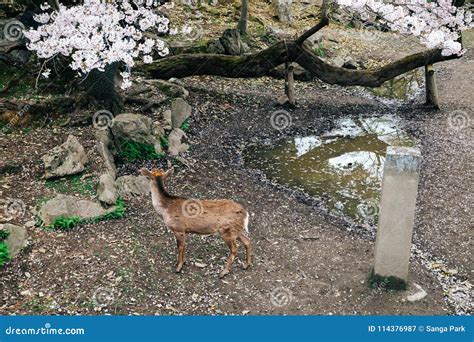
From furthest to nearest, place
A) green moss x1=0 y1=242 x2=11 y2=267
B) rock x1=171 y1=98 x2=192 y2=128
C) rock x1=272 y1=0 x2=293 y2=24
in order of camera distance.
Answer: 1. rock x1=272 y1=0 x2=293 y2=24
2. rock x1=171 y1=98 x2=192 y2=128
3. green moss x1=0 y1=242 x2=11 y2=267

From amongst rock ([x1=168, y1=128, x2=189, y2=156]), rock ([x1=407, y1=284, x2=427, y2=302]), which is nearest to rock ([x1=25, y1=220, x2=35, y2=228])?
rock ([x1=168, y1=128, x2=189, y2=156])

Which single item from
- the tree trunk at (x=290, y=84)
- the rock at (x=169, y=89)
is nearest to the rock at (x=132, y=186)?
the rock at (x=169, y=89)

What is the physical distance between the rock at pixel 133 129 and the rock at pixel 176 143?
15.9 inches

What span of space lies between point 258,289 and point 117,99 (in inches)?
247

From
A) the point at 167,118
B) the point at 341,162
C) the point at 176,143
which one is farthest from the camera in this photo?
the point at 341,162

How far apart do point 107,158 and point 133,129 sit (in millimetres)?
975

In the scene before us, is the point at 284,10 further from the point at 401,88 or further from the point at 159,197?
the point at 159,197

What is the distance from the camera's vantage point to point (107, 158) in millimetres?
9664

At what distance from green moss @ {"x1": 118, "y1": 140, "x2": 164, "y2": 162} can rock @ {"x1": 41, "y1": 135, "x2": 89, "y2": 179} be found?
3.25 ft

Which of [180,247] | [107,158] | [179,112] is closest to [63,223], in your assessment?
[180,247]

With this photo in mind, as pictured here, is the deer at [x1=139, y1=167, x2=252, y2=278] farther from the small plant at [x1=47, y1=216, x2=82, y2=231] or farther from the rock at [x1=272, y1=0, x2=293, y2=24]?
the rock at [x1=272, y1=0, x2=293, y2=24]

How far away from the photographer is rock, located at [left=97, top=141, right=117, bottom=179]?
9488 millimetres

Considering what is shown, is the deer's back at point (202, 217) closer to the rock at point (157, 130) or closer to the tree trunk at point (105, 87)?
the rock at point (157, 130)

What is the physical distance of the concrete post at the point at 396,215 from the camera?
6.71 meters
